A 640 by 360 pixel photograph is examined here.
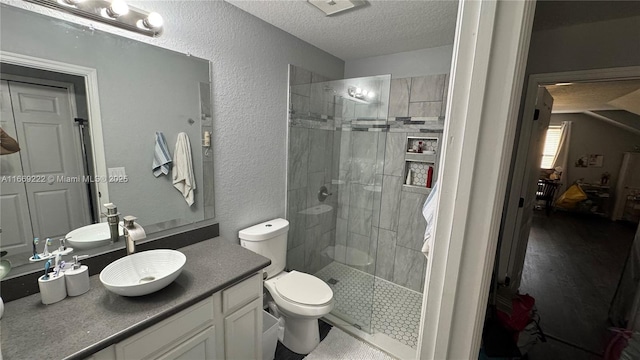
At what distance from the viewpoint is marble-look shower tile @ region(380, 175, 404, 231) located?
8.41 ft

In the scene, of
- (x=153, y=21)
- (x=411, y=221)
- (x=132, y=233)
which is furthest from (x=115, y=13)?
(x=411, y=221)

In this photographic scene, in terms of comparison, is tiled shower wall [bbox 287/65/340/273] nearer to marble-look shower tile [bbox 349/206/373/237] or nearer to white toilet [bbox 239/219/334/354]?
marble-look shower tile [bbox 349/206/373/237]

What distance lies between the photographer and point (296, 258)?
2.55 m

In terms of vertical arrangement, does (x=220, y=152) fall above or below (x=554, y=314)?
above

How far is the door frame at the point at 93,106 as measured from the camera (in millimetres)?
1105

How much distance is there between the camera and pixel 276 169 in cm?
220

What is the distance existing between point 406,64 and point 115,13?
222 cm

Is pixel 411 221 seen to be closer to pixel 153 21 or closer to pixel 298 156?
pixel 298 156

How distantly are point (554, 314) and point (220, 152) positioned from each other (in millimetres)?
3234

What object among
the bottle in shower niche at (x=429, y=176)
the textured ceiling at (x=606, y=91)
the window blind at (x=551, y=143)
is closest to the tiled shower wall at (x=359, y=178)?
the bottle in shower niche at (x=429, y=176)

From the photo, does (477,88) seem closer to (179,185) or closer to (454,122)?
(454,122)

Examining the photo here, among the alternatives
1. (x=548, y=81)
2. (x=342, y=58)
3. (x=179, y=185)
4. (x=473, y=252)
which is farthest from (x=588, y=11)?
(x=179, y=185)

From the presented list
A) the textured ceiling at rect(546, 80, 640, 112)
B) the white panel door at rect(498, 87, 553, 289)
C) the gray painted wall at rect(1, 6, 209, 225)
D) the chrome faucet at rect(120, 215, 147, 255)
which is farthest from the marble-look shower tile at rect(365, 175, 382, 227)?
the textured ceiling at rect(546, 80, 640, 112)

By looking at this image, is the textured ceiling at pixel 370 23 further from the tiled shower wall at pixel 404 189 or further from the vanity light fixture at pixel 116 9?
the vanity light fixture at pixel 116 9
